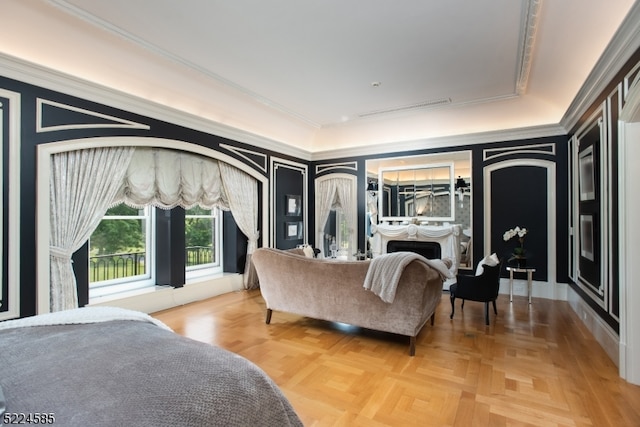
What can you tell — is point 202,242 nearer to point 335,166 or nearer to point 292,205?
point 292,205

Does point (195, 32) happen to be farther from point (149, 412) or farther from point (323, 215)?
point (323, 215)

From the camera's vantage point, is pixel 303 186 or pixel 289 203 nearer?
pixel 289 203

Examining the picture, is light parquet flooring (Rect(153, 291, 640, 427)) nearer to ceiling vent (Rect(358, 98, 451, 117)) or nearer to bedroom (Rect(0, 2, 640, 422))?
bedroom (Rect(0, 2, 640, 422))

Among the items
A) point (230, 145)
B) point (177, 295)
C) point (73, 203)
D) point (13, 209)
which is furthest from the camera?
point (230, 145)

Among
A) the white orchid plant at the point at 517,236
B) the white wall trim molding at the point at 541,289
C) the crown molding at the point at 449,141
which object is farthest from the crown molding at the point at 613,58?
the white wall trim molding at the point at 541,289

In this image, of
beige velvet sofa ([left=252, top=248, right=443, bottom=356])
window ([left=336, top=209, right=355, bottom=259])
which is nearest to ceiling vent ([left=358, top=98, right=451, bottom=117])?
window ([left=336, top=209, right=355, bottom=259])

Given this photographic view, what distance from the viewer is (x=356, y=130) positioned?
646cm

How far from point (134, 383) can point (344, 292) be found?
2.45 meters

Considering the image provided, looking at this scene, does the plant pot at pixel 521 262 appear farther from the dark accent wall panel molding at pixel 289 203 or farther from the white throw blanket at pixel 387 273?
the dark accent wall panel molding at pixel 289 203

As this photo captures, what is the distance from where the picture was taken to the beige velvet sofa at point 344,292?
2977 mm

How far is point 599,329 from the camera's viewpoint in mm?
3230

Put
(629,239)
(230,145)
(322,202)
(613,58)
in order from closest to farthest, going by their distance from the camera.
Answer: (629,239)
(613,58)
(230,145)
(322,202)

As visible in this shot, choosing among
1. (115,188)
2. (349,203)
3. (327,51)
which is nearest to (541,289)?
(349,203)

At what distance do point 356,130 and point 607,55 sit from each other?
4124 millimetres
